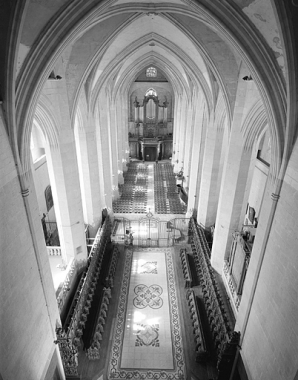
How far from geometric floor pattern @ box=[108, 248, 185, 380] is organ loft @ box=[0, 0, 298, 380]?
43 mm

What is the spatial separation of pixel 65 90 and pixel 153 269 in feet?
27.1

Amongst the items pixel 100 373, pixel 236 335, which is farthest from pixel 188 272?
pixel 100 373

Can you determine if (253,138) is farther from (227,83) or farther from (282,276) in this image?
(282,276)

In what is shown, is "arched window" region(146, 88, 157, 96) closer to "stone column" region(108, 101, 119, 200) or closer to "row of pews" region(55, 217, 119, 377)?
"stone column" region(108, 101, 119, 200)

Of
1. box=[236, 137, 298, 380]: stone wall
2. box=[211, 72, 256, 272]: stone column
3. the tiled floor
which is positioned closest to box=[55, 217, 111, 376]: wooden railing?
the tiled floor

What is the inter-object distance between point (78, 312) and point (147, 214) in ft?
26.7

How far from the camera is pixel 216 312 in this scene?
8930 mm

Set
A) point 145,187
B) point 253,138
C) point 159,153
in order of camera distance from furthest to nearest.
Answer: point 159,153, point 145,187, point 253,138

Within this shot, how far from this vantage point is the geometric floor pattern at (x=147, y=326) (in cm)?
804

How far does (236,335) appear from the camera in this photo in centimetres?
720

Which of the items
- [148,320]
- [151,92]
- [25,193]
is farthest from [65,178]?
[151,92]

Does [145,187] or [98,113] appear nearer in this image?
[98,113]

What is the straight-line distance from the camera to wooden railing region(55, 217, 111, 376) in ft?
24.1

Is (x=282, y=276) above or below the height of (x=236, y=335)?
above
